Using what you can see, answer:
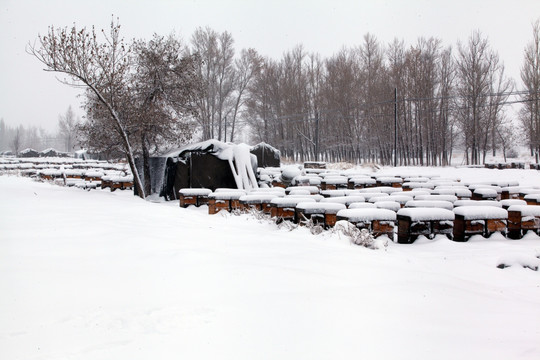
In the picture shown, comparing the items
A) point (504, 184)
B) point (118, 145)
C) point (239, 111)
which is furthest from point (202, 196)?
point (239, 111)

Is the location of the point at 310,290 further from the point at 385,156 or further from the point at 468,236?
the point at 385,156

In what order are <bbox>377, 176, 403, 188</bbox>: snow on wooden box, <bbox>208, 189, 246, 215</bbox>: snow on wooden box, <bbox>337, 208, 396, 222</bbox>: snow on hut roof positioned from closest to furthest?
<bbox>337, 208, 396, 222</bbox>: snow on hut roof, <bbox>208, 189, 246, 215</bbox>: snow on wooden box, <bbox>377, 176, 403, 188</bbox>: snow on wooden box

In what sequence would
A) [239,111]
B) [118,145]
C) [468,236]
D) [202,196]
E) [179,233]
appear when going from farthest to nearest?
[239,111] → [118,145] → [202,196] → [468,236] → [179,233]

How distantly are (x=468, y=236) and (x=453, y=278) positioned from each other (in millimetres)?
2380

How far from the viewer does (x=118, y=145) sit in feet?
48.8

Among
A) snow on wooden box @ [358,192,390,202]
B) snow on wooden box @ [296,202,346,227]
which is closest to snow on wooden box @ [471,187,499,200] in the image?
snow on wooden box @ [358,192,390,202]

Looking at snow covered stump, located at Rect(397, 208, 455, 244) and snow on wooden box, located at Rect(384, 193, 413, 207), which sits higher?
snow on wooden box, located at Rect(384, 193, 413, 207)

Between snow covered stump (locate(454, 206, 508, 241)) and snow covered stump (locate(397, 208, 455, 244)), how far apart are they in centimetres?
14

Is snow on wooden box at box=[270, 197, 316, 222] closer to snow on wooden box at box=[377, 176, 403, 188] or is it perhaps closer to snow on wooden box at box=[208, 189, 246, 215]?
snow on wooden box at box=[208, 189, 246, 215]

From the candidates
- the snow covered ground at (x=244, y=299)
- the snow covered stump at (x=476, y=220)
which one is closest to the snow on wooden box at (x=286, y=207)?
the snow covered ground at (x=244, y=299)

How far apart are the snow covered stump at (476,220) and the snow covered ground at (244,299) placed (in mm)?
1033

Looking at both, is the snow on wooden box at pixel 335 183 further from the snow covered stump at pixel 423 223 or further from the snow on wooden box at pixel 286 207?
the snow covered stump at pixel 423 223

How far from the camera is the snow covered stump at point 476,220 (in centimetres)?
578

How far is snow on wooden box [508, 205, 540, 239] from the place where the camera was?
5.97 metres
